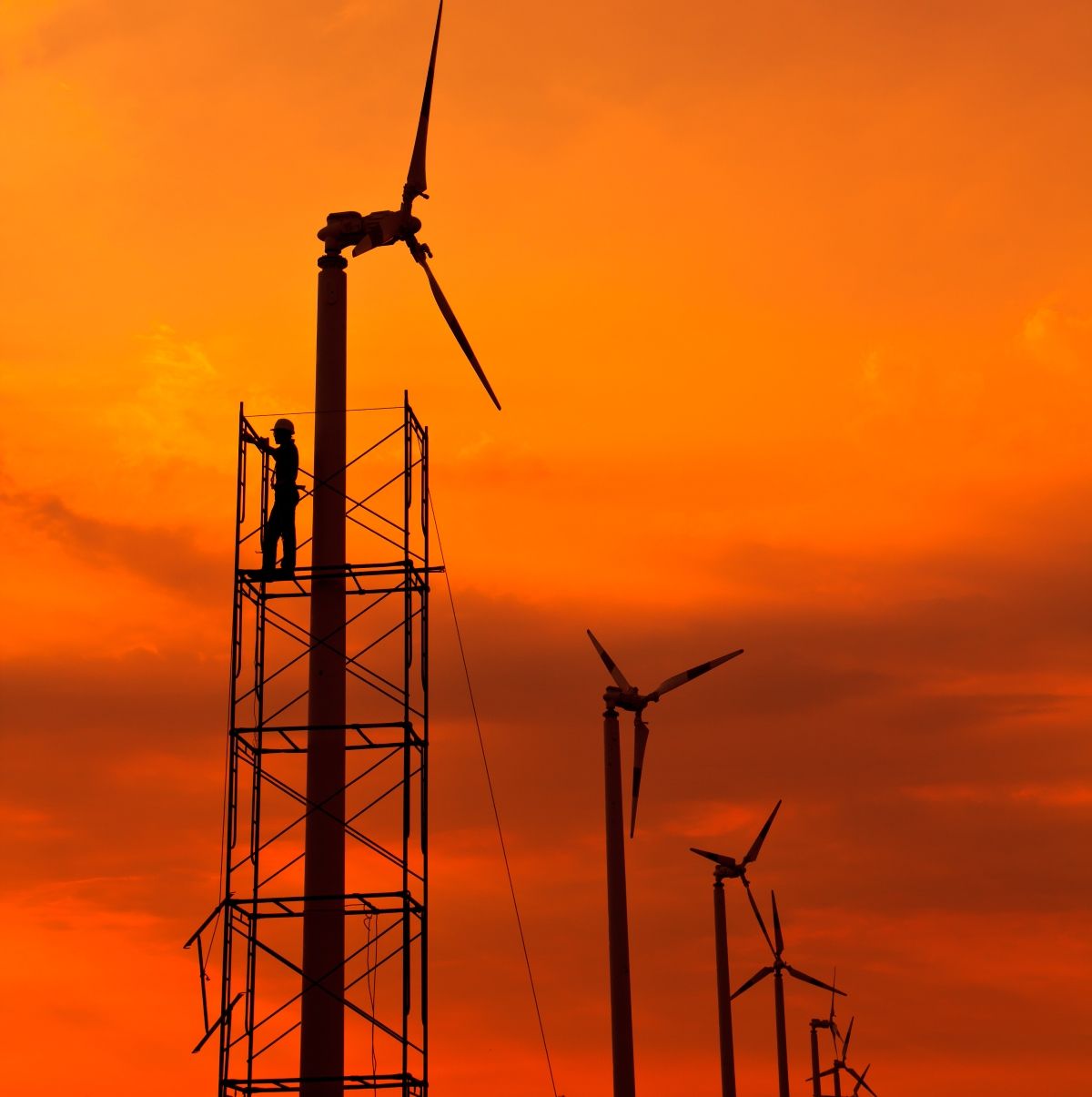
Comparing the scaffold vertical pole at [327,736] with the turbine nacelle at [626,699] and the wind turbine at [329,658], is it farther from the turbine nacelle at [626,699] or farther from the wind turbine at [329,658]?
the turbine nacelle at [626,699]

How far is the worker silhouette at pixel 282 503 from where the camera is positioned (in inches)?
1924

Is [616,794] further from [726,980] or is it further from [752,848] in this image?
[752,848]

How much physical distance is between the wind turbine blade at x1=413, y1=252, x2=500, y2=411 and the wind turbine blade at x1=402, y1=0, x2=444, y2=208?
1.87m

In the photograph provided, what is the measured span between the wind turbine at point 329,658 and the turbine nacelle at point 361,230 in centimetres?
3

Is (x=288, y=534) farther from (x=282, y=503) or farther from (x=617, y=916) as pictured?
(x=617, y=916)

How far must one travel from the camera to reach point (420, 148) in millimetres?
55250

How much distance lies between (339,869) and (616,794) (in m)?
9.78

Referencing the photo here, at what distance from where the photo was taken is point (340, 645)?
159 ft

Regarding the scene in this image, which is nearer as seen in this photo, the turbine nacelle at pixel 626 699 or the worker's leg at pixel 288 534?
the worker's leg at pixel 288 534

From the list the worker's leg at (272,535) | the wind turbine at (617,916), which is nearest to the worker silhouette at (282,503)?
the worker's leg at (272,535)

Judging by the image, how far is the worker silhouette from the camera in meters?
48.9

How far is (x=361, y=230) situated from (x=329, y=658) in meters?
12.5

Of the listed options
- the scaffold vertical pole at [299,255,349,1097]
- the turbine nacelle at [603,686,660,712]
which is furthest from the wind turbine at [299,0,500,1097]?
the turbine nacelle at [603,686,660,712]

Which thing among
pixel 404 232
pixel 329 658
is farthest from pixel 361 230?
pixel 329 658
